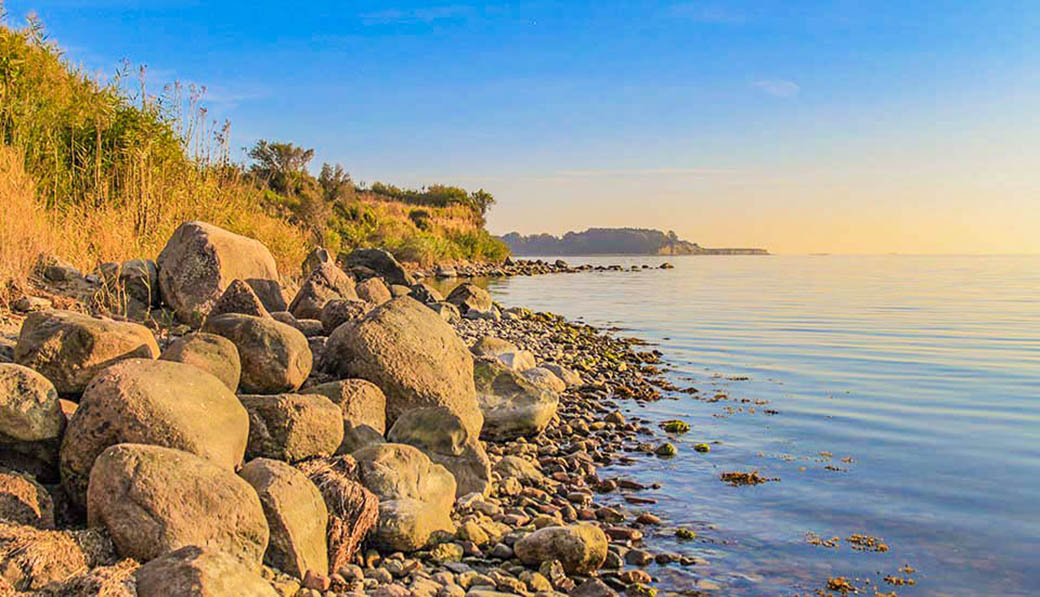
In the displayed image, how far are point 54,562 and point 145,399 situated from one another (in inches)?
40.3

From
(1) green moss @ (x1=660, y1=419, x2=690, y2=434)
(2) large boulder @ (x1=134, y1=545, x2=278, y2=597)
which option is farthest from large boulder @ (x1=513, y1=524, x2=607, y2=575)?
(1) green moss @ (x1=660, y1=419, x2=690, y2=434)

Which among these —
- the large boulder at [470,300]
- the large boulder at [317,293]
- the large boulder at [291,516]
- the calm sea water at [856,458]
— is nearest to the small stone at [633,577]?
the calm sea water at [856,458]

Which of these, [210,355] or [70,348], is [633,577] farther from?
[70,348]

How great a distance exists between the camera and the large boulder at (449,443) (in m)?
5.72

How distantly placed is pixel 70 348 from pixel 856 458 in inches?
272

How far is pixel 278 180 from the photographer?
37.9 meters

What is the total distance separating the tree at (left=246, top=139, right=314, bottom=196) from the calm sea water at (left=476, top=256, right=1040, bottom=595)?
993 inches

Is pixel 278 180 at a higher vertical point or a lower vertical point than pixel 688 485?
higher

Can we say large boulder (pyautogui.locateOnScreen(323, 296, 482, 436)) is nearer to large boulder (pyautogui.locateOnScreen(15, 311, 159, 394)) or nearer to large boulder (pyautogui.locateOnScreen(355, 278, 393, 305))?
large boulder (pyautogui.locateOnScreen(15, 311, 159, 394))

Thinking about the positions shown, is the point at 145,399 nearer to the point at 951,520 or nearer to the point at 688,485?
the point at 688,485

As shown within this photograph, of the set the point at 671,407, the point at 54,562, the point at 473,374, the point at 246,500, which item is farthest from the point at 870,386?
the point at 54,562

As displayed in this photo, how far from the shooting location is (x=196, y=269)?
340 inches

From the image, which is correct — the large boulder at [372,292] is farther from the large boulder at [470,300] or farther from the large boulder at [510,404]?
the large boulder at [470,300]

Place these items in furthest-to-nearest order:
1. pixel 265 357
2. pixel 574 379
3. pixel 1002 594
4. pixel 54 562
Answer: pixel 574 379 → pixel 265 357 → pixel 1002 594 → pixel 54 562
